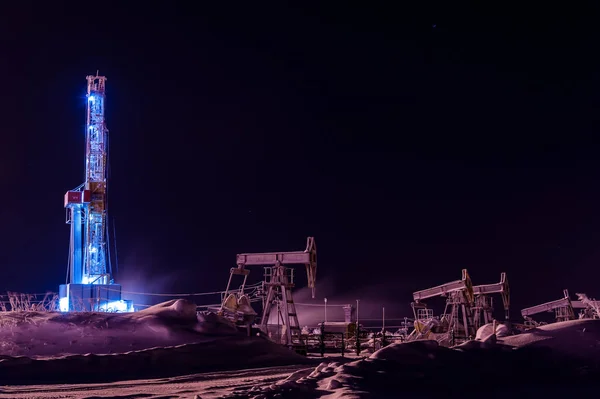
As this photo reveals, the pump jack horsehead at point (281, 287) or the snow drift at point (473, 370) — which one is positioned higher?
the pump jack horsehead at point (281, 287)

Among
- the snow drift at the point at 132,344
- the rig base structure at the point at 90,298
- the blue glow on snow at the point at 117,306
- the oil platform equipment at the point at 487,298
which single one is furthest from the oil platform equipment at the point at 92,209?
the oil platform equipment at the point at 487,298

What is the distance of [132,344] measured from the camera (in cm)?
1981

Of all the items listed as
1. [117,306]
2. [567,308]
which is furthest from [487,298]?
[117,306]

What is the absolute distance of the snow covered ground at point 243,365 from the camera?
40.4 ft

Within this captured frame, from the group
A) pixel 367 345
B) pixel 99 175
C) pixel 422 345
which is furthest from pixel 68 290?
pixel 422 345

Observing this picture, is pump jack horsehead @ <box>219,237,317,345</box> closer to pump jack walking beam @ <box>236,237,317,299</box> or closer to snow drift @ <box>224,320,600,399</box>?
pump jack walking beam @ <box>236,237,317,299</box>

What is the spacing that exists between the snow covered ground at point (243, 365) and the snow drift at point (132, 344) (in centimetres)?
3

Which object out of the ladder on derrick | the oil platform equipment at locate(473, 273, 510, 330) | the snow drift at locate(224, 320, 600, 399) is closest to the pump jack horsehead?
the ladder on derrick

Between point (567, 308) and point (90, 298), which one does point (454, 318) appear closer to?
point (567, 308)

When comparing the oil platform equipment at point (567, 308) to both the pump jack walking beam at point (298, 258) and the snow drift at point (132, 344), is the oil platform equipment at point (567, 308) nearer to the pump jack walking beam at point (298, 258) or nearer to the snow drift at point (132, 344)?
the pump jack walking beam at point (298, 258)

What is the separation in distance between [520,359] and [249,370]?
25.2 feet

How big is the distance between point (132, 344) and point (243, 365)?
3472 millimetres

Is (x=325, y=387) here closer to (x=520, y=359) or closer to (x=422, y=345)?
(x=422, y=345)

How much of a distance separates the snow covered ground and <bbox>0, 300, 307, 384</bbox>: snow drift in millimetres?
31
